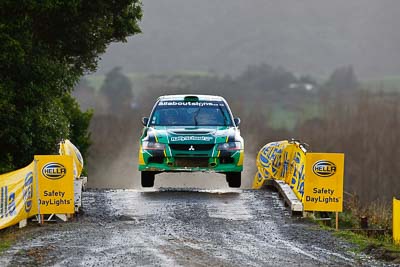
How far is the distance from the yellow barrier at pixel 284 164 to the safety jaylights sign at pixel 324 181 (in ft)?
2.42

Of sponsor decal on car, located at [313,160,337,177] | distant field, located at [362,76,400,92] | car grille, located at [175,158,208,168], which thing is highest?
distant field, located at [362,76,400,92]

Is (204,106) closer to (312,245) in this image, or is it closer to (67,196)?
(67,196)

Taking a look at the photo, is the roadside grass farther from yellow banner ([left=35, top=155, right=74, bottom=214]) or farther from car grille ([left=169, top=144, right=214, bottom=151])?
car grille ([left=169, top=144, right=214, bottom=151])

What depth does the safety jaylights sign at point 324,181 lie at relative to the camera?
16047 millimetres

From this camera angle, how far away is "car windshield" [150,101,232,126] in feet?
67.0

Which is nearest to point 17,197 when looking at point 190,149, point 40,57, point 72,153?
point 190,149

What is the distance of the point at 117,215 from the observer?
1645 centimetres

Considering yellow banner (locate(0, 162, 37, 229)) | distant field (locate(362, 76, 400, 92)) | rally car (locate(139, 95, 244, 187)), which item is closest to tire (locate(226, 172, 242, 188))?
rally car (locate(139, 95, 244, 187))

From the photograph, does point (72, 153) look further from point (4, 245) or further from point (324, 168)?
point (4, 245)

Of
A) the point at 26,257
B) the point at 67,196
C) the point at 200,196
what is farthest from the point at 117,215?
the point at 26,257

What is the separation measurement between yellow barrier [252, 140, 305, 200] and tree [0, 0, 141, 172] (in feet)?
16.0

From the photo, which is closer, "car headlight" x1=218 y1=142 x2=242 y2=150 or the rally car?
the rally car

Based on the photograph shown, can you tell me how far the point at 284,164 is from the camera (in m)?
20.8

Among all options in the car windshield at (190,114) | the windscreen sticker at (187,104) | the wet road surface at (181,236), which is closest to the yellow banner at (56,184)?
the wet road surface at (181,236)
